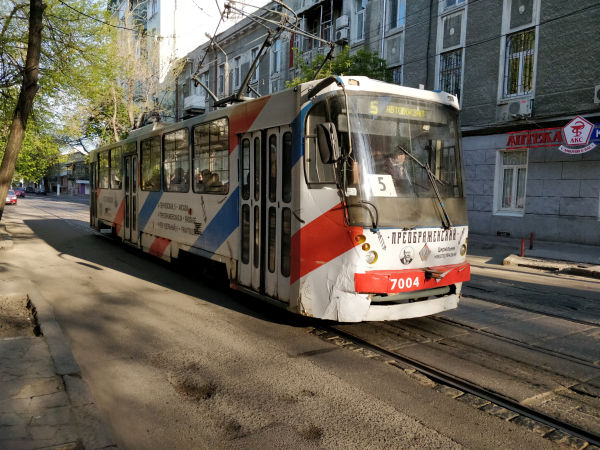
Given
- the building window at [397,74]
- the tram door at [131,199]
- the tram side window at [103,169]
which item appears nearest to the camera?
the tram door at [131,199]

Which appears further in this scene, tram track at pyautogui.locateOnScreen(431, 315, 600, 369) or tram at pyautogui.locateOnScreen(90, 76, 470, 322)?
tram at pyautogui.locateOnScreen(90, 76, 470, 322)

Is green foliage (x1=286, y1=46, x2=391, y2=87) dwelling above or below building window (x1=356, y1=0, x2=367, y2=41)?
below

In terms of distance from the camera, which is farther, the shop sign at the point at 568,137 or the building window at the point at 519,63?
the building window at the point at 519,63

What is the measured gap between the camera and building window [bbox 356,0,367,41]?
24625 mm

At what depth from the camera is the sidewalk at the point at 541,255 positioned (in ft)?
39.6

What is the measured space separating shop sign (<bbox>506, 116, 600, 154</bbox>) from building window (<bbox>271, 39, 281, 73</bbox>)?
19526 mm

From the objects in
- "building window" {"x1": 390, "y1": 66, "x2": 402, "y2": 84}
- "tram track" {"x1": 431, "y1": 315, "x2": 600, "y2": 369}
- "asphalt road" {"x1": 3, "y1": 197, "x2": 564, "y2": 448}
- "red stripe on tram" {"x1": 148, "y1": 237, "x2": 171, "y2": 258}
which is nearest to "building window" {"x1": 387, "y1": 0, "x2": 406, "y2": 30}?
"building window" {"x1": 390, "y1": 66, "x2": 402, "y2": 84}

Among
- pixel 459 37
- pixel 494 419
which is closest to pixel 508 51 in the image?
pixel 459 37

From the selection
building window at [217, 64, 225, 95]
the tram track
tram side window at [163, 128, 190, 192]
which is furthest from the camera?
building window at [217, 64, 225, 95]

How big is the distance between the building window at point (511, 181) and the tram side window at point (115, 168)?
516 inches

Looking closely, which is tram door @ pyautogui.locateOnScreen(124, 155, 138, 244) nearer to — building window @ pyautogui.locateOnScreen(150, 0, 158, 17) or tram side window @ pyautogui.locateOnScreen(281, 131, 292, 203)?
tram side window @ pyautogui.locateOnScreen(281, 131, 292, 203)

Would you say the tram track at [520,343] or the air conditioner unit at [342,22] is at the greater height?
the air conditioner unit at [342,22]

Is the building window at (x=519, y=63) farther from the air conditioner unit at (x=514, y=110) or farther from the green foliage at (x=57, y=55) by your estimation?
the green foliage at (x=57, y=55)

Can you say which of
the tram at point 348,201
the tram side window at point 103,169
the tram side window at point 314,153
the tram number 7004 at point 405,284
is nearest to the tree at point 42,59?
the tram side window at point 103,169
